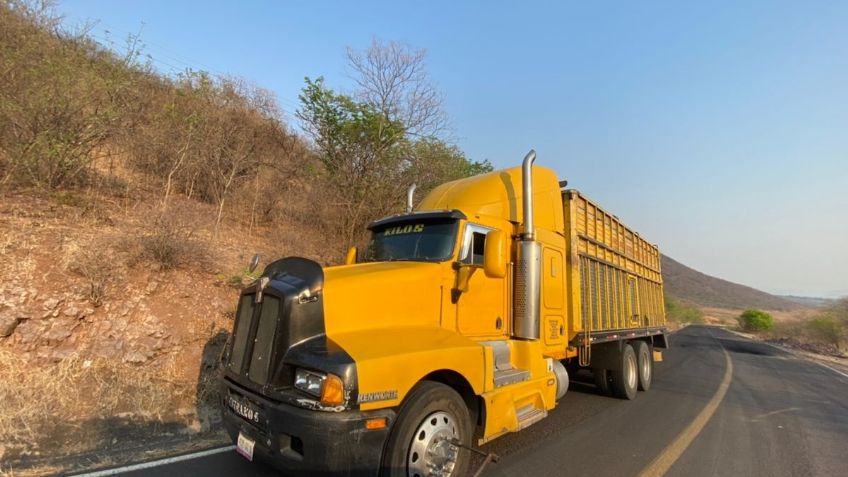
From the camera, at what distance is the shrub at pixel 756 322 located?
2296 inches

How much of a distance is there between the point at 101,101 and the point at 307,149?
7.07 metres

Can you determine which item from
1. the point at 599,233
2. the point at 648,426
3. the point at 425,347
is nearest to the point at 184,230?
the point at 425,347

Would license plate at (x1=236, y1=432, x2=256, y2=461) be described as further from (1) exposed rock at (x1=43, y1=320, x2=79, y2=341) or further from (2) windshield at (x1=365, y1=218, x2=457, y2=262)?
(1) exposed rock at (x1=43, y1=320, x2=79, y2=341)

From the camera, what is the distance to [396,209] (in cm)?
1475

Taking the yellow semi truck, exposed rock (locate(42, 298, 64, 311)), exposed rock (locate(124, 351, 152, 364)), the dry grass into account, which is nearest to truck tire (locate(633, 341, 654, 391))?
the yellow semi truck

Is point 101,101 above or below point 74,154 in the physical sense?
above

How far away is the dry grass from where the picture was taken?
4.46m

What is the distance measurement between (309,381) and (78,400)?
4.25 metres

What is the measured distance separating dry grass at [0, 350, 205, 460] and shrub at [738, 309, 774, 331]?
70084mm

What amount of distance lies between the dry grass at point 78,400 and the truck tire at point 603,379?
648 cm

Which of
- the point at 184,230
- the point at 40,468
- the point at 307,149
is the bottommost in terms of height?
the point at 40,468

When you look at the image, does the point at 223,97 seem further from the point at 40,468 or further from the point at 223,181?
the point at 40,468

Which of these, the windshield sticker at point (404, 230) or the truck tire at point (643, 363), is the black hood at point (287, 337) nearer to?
the windshield sticker at point (404, 230)

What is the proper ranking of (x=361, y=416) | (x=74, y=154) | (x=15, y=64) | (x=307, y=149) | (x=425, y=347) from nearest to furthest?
(x=361, y=416) < (x=425, y=347) < (x=15, y=64) < (x=74, y=154) < (x=307, y=149)
